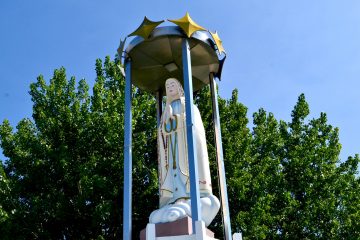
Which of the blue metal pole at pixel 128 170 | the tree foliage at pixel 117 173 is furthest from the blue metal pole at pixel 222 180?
the tree foliage at pixel 117 173

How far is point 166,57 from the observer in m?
9.73

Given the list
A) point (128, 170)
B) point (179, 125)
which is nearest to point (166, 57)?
point (179, 125)

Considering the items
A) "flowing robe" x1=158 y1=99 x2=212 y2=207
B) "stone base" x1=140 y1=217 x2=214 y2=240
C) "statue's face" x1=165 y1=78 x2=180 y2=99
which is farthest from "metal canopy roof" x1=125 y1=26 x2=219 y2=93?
"stone base" x1=140 y1=217 x2=214 y2=240

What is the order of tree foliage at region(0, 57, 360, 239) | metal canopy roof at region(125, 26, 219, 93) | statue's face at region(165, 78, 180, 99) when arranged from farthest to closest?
tree foliage at region(0, 57, 360, 239)
statue's face at region(165, 78, 180, 99)
metal canopy roof at region(125, 26, 219, 93)

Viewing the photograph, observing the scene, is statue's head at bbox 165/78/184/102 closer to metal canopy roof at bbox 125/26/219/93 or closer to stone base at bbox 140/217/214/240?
metal canopy roof at bbox 125/26/219/93

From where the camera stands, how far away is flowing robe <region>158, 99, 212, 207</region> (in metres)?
8.25

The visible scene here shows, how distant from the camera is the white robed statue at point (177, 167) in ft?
25.2

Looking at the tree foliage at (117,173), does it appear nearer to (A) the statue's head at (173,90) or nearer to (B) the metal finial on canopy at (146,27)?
(A) the statue's head at (173,90)

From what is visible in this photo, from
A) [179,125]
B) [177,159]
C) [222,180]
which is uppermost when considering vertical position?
[179,125]

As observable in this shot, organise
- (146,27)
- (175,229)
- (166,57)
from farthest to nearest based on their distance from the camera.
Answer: (166,57) < (146,27) < (175,229)

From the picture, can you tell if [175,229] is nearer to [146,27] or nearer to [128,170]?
[128,170]

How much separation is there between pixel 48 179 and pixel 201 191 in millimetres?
6894

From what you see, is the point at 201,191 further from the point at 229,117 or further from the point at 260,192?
the point at 229,117

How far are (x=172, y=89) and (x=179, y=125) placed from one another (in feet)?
3.27
